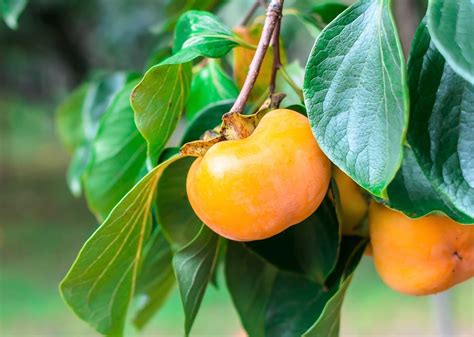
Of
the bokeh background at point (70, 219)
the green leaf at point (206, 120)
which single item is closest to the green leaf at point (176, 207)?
the green leaf at point (206, 120)

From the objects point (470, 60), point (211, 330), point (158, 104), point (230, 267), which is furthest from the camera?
point (211, 330)

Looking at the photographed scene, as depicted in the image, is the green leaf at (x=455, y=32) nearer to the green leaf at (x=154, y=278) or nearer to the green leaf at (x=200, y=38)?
the green leaf at (x=200, y=38)

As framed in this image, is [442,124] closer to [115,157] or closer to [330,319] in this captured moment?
[330,319]

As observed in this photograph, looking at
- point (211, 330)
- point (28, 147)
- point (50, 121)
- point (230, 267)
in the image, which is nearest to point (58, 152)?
point (28, 147)

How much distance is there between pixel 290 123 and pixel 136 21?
198 inches

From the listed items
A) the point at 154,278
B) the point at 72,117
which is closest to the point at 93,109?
the point at 72,117

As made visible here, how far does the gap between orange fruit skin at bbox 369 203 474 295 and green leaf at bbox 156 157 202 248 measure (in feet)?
0.48

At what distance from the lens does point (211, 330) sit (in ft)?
11.2

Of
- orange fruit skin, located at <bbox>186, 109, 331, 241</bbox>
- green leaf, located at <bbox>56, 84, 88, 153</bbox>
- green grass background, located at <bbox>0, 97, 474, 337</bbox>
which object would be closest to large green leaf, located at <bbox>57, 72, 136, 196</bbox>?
green leaf, located at <bbox>56, 84, 88, 153</bbox>

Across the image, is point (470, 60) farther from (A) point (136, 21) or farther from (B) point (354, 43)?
(A) point (136, 21)

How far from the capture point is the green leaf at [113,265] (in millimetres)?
495

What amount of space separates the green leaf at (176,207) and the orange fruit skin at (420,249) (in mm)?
148

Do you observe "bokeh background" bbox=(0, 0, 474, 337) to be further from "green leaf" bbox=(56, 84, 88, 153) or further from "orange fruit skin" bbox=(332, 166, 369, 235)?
"orange fruit skin" bbox=(332, 166, 369, 235)

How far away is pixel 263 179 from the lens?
41 cm
